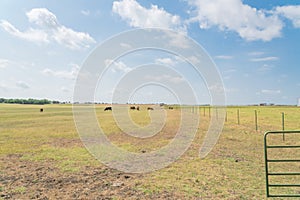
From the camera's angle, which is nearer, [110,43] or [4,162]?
[4,162]

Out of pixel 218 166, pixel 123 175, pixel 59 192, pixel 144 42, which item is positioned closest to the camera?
pixel 59 192

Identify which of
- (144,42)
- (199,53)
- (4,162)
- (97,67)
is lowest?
(4,162)

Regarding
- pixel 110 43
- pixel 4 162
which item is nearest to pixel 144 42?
pixel 110 43

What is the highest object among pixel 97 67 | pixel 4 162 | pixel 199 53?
pixel 199 53

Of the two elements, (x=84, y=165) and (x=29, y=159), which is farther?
(x=29, y=159)

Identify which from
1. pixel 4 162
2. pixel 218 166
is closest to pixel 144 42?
pixel 218 166

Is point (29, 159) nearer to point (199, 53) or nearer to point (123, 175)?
point (123, 175)

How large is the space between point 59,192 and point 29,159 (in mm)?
4009

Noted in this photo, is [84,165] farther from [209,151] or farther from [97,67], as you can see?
[209,151]

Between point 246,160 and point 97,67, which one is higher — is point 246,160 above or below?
below

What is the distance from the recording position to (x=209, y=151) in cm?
995

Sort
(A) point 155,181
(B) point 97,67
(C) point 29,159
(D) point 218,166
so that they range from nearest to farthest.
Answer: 1. (A) point 155,181
2. (D) point 218,166
3. (C) point 29,159
4. (B) point 97,67

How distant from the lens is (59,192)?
5520mm

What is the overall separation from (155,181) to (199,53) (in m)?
6.47
